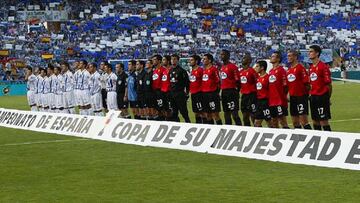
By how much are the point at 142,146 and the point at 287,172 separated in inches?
232

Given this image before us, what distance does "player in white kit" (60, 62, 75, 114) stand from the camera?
98.7 ft

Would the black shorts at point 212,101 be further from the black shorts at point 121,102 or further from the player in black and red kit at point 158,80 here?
the black shorts at point 121,102

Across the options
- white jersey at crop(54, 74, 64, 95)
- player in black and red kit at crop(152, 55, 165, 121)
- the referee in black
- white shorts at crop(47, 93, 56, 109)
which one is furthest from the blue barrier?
the referee in black

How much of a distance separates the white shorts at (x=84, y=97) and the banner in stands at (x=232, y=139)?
4.84 m

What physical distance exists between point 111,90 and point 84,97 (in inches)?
70.8

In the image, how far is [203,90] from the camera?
1973cm

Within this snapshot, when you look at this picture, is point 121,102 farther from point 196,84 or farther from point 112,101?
point 196,84

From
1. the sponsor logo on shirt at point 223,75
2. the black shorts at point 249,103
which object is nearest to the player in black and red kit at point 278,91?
the black shorts at point 249,103

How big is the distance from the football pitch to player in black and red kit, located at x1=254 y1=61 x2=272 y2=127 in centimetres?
227

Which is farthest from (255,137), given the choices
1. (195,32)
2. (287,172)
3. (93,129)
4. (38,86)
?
(195,32)

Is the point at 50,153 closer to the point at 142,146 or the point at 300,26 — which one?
the point at 142,146

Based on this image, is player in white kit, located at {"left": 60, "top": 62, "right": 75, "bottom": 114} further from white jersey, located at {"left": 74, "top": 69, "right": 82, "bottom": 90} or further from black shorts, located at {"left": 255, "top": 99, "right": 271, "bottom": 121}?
black shorts, located at {"left": 255, "top": 99, "right": 271, "bottom": 121}

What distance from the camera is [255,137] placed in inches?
590

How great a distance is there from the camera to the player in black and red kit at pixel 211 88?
19.4m
